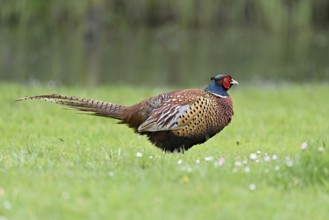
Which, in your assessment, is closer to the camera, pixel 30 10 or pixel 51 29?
pixel 30 10

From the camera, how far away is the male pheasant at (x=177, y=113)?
24.3 ft

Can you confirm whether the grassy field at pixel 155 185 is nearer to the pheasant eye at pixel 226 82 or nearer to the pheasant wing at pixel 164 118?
the pheasant wing at pixel 164 118

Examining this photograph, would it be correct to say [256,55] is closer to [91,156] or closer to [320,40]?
[320,40]

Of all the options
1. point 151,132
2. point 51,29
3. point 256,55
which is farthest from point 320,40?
point 151,132

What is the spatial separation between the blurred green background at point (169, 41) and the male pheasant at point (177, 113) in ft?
32.8

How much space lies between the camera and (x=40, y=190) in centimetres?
490

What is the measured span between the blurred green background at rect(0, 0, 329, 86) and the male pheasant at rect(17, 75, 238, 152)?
9.98m

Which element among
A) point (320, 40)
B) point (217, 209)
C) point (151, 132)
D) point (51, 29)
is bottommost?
point (320, 40)

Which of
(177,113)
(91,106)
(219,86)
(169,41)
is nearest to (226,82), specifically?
(219,86)

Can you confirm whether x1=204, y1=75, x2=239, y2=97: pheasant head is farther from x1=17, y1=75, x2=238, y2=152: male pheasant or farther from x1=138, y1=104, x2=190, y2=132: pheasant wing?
x1=138, y1=104, x2=190, y2=132: pheasant wing

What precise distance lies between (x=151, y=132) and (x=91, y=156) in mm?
1281

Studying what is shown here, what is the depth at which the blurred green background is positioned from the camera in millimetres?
20469

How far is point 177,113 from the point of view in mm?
7410

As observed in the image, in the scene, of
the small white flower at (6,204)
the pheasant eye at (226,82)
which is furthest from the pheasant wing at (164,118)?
the small white flower at (6,204)
